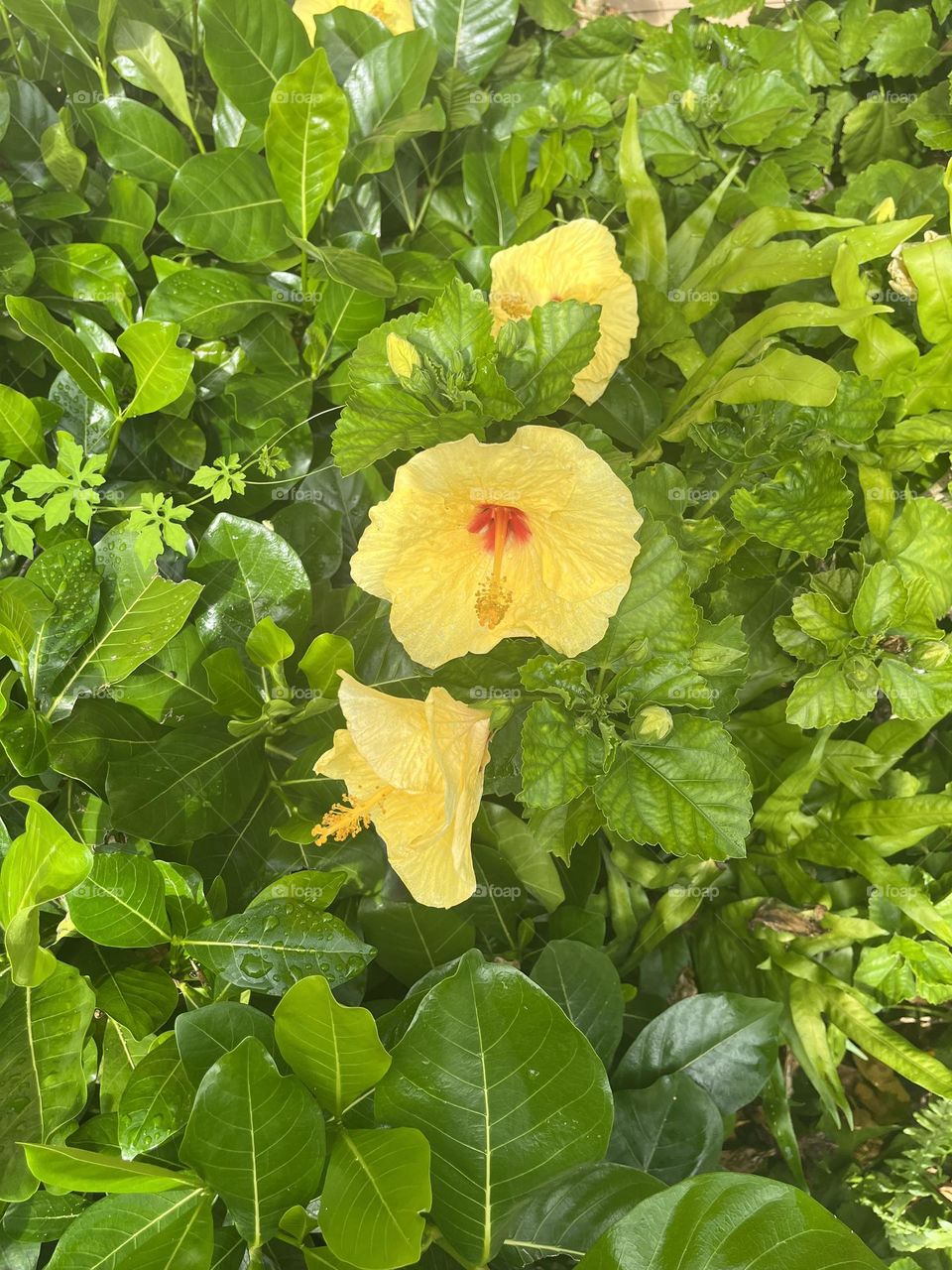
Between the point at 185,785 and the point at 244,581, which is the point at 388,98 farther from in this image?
the point at 185,785

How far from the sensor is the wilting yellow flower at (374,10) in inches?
32.9

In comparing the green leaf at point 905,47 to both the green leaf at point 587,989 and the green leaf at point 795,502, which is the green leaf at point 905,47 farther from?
the green leaf at point 587,989

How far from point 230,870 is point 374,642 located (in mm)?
220

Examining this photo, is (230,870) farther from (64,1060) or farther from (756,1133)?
(756,1133)

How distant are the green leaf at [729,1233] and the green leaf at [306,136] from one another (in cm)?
76

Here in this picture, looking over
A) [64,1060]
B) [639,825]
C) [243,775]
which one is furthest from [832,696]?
[64,1060]

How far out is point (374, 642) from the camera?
0.74 m

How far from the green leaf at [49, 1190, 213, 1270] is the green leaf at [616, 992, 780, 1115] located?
0.34 metres

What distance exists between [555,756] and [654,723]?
0.22 ft

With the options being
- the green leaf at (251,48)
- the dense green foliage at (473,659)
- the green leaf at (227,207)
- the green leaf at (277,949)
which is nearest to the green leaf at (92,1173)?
the dense green foliage at (473,659)

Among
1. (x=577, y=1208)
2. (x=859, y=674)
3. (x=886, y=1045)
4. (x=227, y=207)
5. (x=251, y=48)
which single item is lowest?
(x=886, y=1045)

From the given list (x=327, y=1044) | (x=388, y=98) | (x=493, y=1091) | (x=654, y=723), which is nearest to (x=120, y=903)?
(x=327, y=1044)

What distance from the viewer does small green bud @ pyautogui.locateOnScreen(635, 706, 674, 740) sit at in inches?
23.1

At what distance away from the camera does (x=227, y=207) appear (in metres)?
0.78
